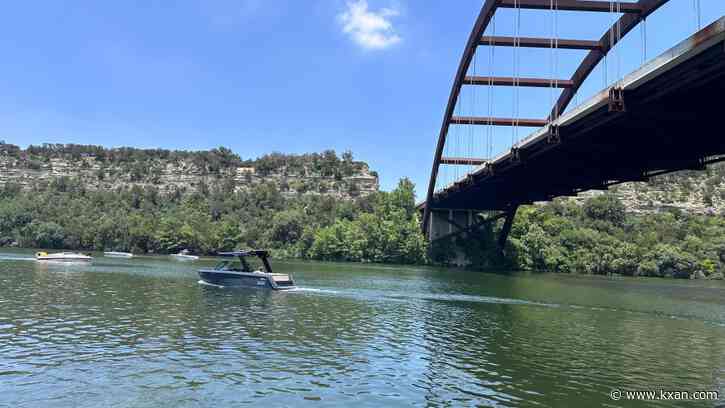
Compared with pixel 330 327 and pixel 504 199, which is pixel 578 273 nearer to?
pixel 504 199

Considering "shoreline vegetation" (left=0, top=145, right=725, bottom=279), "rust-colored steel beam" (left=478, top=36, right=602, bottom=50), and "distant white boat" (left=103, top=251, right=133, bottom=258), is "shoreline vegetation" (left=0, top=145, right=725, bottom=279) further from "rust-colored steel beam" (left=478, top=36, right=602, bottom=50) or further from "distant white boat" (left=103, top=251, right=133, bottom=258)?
"rust-colored steel beam" (left=478, top=36, right=602, bottom=50)

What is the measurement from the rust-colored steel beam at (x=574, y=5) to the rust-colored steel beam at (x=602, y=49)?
2.21ft

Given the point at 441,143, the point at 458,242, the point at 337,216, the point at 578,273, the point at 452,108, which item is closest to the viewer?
the point at 452,108

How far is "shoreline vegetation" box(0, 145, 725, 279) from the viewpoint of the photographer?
89938mm

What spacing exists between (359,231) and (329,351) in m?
86.0

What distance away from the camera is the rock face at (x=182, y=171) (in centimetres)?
16538

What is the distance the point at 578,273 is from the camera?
88.6m

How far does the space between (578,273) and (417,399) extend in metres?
83.6

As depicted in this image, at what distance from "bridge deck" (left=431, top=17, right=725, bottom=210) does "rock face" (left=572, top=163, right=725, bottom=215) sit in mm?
76228

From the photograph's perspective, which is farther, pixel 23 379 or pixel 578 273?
pixel 578 273

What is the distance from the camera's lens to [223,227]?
369 ft

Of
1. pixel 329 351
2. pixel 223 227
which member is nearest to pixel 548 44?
pixel 329 351

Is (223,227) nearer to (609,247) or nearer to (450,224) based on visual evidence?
(450,224)

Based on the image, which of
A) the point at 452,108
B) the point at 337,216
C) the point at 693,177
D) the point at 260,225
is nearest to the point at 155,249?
the point at 260,225
